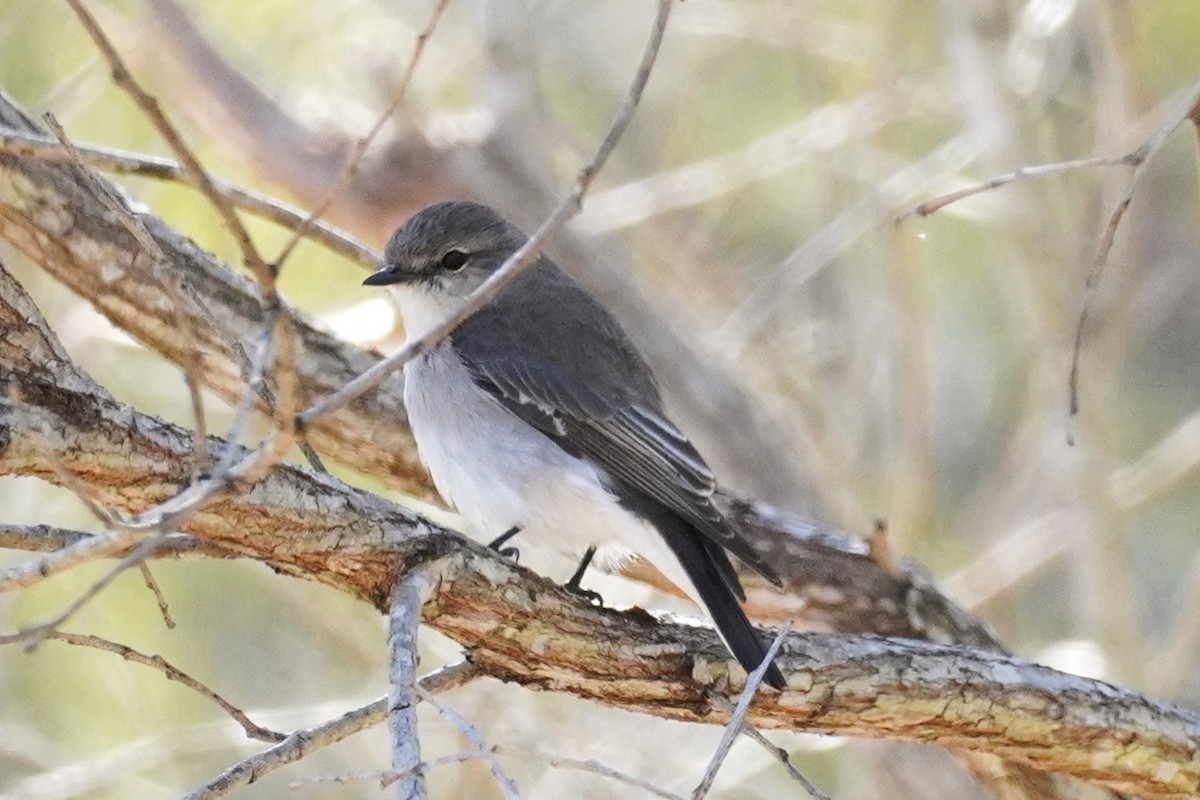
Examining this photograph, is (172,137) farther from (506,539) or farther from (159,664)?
(506,539)

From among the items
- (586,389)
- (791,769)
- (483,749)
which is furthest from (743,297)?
(483,749)

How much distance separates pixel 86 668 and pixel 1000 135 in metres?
4.83

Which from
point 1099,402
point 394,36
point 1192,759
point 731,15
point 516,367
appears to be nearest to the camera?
point 1192,759

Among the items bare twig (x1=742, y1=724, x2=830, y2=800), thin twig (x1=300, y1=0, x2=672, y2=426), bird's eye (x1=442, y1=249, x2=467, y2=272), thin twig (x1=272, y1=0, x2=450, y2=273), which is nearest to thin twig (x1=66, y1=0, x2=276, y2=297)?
thin twig (x1=272, y1=0, x2=450, y2=273)

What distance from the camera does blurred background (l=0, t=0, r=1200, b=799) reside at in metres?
5.91

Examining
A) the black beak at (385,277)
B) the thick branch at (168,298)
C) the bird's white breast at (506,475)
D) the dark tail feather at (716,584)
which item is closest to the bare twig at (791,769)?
the dark tail feather at (716,584)

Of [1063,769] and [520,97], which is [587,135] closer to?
[520,97]

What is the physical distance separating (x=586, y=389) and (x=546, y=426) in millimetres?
194

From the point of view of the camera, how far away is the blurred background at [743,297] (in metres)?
5.91

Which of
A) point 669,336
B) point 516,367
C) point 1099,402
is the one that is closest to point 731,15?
point 669,336

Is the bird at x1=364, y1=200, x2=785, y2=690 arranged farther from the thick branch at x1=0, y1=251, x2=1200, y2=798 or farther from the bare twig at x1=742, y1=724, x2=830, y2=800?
the bare twig at x1=742, y1=724, x2=830, y2=800

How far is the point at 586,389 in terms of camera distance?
179 inches

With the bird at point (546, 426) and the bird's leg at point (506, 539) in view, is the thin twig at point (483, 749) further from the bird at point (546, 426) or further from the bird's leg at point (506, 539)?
the bird's leg at point (506, 539)

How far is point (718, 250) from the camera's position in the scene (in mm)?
8469
